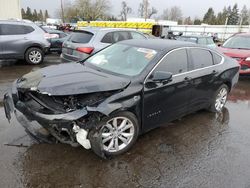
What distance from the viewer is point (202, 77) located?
178 inches

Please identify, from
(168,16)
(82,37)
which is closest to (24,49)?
(82,37)

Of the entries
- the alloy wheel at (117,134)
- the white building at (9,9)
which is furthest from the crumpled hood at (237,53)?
the white building at (9,9)

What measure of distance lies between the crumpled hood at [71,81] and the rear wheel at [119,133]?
428mm

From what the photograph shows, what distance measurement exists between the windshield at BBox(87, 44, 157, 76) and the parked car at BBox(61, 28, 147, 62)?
2.89 metres

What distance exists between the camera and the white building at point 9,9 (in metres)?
19.8

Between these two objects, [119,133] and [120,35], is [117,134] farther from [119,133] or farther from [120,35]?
[120,35]

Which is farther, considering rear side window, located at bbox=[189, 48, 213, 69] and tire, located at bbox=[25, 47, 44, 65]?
tire, located at bbox=[25, 47, 44, 65]

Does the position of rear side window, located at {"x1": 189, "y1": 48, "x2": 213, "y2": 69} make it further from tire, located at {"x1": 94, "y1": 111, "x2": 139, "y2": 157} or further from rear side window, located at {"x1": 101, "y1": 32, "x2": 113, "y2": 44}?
rear side window, located at {"x1": 101, "y1": 32, "x2": 113, "y2": 44}

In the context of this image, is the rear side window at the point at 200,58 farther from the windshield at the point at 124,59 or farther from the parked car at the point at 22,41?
the parked car at the point at 22,41

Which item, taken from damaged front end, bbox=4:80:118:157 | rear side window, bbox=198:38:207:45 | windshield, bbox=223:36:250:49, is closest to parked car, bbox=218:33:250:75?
windshield, bbox=223:36:250:49

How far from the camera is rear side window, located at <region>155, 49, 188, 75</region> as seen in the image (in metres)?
3.91

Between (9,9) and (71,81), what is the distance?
20460mm

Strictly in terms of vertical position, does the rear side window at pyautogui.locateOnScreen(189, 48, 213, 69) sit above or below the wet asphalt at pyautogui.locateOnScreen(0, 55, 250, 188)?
above

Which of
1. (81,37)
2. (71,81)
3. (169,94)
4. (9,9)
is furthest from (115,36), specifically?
(9,9)
